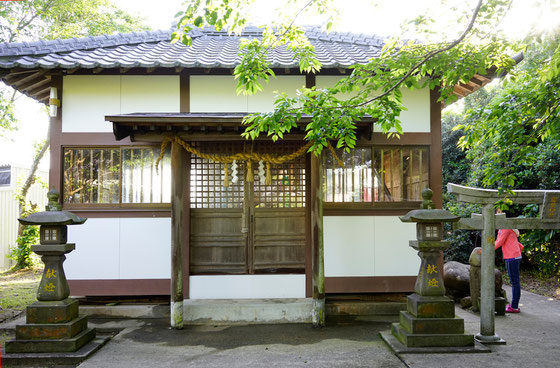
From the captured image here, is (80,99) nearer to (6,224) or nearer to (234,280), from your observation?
(234,280)

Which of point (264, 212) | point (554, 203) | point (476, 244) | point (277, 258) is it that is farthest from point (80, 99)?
point (476, 244)

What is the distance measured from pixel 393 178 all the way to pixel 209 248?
155 inches

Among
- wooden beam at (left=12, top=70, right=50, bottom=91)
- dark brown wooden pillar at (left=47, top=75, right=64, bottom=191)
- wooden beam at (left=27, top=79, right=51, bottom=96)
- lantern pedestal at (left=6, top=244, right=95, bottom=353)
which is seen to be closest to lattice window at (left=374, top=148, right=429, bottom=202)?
lantern pedestal at (left=6, top=244, right=95, bottom=353)

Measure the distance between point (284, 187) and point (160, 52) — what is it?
13.0 feet

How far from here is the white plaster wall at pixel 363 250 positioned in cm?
774

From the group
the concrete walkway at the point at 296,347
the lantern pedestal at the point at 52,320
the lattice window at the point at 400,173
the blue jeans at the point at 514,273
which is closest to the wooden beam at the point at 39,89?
the lantern pedestal at the point at 52,320

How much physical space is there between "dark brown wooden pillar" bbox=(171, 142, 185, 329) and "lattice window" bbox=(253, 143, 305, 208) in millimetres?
1627

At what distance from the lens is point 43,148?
570 inches

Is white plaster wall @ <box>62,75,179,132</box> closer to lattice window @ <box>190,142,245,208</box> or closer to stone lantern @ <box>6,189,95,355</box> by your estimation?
lattice window @ <box>190,142,245,208</box>

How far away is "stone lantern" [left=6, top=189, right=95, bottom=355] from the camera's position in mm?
5641

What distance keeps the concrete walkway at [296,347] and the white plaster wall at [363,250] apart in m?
1.05

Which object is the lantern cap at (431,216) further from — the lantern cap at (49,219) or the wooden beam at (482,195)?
the lantern cap at (49,219)

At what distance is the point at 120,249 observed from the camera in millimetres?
7598

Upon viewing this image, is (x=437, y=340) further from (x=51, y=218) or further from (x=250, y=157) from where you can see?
(x=51, y=218)
